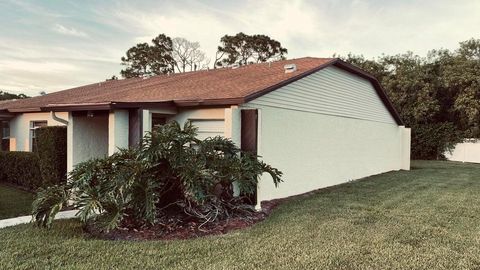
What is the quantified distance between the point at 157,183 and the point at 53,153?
4.82 metres

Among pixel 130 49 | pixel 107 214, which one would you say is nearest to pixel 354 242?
pixel 107 214

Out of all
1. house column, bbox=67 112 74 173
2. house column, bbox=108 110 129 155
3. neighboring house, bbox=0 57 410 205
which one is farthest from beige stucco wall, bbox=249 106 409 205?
house column, bbox=67 112 74 173

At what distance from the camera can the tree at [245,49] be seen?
35.9m

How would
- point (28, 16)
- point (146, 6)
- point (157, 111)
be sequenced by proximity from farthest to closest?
point (146, 6) < point (28, 16) < point (157, 111)

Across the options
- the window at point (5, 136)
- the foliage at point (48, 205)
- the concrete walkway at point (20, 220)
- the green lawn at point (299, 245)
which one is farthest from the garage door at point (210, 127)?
the window at point (5, 136)

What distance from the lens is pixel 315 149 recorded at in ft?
38.1

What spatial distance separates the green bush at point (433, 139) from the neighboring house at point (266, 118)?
40.8ft

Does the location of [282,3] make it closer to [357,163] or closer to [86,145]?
[357,163]

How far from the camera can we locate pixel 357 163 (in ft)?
48.1

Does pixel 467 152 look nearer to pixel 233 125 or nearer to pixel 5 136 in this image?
pixel 233 125

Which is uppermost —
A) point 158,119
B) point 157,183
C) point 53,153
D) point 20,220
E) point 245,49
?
point 245,49

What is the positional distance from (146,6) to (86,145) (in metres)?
5.74

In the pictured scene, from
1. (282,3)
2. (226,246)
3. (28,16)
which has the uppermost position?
(282,3)

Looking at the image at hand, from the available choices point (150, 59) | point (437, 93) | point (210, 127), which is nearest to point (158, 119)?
point (210, 127)
